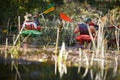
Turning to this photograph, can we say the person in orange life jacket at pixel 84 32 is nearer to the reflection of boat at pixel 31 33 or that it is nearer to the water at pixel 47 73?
the reflection of boat at pixel 31 33

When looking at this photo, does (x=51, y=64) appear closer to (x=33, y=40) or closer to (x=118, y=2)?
(x=33, y=40)

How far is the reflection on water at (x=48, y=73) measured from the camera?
38.1 ft

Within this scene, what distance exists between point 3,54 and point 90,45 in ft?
12.0

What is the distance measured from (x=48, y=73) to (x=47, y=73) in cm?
3

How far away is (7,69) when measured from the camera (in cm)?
1270

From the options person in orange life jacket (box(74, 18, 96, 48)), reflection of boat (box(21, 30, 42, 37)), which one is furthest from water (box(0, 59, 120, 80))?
person in orange life jacket (box(74, 18, 96, 48))

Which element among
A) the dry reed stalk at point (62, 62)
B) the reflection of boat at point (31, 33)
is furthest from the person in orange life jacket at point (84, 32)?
the dry reed stalk at point (62, 62)

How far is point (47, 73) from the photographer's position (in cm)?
1233

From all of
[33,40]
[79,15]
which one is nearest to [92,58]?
[33,40]

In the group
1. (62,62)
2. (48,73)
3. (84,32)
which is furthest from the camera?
(84,32)

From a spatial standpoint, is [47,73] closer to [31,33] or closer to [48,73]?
[48,73]

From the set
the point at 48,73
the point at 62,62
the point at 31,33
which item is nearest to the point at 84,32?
the point at 31,33

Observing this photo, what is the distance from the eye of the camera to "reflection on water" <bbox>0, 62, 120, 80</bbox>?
11617mm

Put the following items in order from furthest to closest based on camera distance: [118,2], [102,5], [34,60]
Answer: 1. [102,5]
2. [118,2]
3. [34,60]
